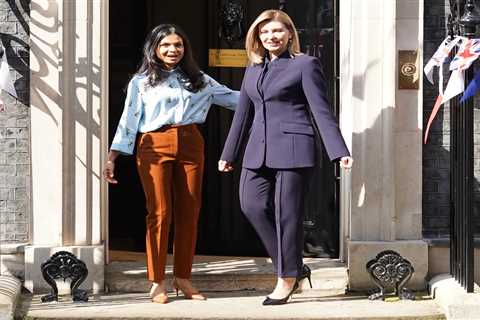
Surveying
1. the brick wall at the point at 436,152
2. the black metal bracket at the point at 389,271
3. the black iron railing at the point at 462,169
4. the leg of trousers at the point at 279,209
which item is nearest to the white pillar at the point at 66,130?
the leg of trousers at the point at 279,209

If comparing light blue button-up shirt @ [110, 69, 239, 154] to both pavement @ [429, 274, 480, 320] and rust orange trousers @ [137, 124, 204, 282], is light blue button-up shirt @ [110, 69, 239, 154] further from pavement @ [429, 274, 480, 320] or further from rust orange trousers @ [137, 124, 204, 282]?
pavement @ [429, 274, 480, 320]

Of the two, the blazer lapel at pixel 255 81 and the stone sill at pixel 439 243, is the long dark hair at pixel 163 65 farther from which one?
the stone sill at pixel 439 243

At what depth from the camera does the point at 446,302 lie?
602cm

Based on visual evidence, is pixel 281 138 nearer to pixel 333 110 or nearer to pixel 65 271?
pixel 333 110

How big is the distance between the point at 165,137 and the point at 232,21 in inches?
64.0

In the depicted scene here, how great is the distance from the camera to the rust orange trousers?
6.23 m

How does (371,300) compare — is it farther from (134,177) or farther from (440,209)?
(134,177)

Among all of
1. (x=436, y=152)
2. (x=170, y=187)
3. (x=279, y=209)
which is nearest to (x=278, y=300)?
(x=279, y=209)

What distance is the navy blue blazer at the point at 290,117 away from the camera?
5.93m

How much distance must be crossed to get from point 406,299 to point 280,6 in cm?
219

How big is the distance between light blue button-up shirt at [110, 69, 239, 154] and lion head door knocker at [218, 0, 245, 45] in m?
1.32

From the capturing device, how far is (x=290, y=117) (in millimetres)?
6012

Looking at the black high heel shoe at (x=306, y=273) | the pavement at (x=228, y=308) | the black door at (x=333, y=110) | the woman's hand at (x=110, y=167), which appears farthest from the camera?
the black door at (x=333, y=110)

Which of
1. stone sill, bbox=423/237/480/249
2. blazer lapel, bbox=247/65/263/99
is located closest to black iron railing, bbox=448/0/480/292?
stone sill, bbox=423/237/480/249
